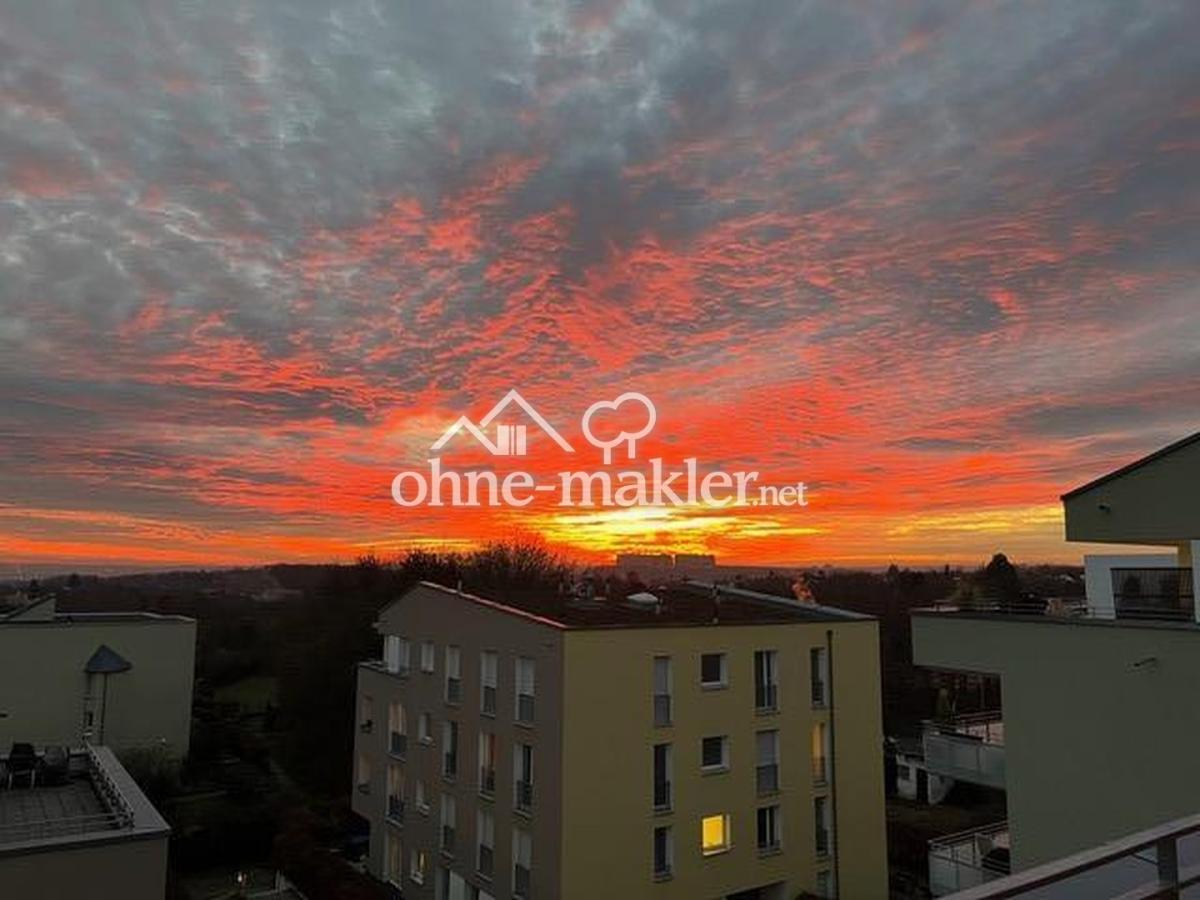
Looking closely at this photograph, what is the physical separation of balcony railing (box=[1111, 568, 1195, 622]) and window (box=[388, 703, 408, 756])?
19.1 m

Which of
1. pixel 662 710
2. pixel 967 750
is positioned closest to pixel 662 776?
pixel 662 710

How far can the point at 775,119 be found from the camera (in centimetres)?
1433

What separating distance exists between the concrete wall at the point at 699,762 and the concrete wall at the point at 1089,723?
9543 mm

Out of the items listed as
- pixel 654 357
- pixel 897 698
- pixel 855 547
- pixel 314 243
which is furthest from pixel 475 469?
pixel 897 698

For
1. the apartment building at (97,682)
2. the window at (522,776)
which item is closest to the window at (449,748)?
the window at (522,776)

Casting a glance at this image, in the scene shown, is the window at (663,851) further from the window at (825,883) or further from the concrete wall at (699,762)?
the window at (825,883)

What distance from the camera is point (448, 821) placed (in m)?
21.8

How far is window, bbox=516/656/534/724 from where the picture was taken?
19.4m

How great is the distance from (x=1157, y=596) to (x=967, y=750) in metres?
3.38

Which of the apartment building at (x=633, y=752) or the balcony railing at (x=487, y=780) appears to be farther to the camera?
the balcony railing at (x=487, y=780)

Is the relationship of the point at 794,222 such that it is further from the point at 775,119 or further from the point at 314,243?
the point at 314,243

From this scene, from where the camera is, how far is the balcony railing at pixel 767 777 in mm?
20469

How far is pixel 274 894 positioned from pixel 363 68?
74.1 feet
